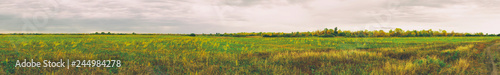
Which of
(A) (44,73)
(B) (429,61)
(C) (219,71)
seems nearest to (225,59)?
(C) (219,71)

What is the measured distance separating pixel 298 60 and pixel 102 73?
7082 mm

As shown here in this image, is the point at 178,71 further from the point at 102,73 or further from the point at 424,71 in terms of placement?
the point at 424,71

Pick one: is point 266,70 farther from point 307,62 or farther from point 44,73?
point 44,73

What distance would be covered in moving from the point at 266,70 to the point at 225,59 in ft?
8.78

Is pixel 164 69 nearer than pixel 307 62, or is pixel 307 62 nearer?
pixel 164 69

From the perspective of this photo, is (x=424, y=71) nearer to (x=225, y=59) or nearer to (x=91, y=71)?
(x=225, y=59)

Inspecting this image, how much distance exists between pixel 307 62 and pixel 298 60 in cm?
41

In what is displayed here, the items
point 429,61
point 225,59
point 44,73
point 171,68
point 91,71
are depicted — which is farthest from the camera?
point 225,59

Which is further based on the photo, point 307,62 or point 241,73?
point 307,62

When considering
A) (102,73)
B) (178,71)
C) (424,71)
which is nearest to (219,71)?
(178,71)

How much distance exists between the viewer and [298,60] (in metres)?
10.1

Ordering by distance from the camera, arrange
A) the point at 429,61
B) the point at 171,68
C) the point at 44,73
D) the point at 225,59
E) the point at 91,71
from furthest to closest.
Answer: the point at 225,59 < the point at 429,61 < the point at 171,68 < the point at 91,71 < the point at 44,73

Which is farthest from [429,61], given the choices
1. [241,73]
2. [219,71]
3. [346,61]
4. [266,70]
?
[219,71]

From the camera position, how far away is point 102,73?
24.2ft
